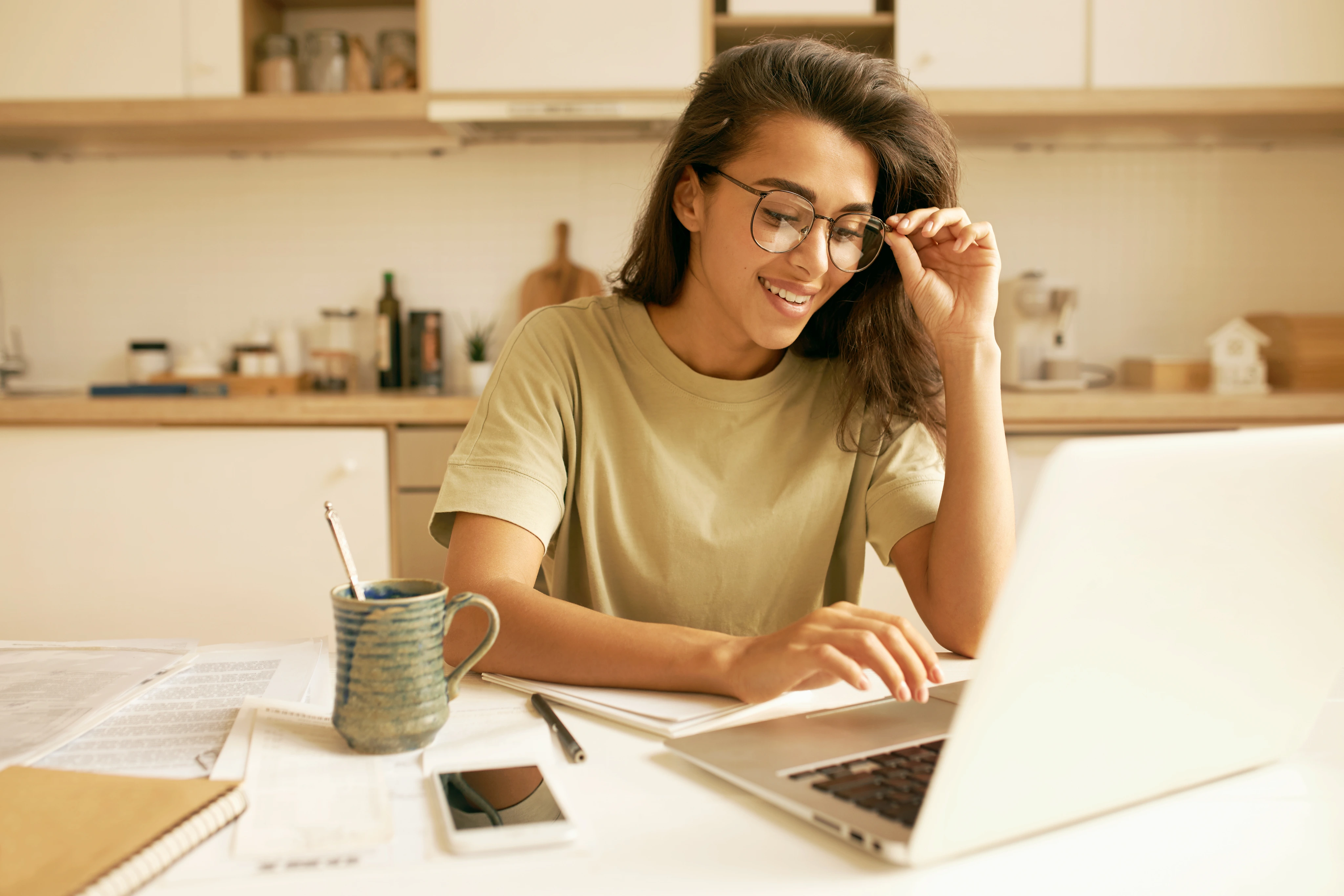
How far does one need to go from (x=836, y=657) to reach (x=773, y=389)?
2.08 feet

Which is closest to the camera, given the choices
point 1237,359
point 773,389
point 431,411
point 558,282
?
point 773,389

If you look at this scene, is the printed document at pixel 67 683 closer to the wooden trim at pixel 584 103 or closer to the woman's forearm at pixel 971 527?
the woman's forearm at pixel 971 527

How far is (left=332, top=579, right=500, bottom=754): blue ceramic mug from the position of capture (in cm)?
68

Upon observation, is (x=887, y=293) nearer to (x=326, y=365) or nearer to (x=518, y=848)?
(x=518, y=848)

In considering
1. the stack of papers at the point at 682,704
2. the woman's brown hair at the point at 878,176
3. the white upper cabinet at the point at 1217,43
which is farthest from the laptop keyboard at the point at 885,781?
the white upper cabinet at the point at 1217,43

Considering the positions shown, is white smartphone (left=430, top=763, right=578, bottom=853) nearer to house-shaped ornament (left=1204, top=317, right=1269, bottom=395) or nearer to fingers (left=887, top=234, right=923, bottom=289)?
fingers (left=887, top=234, right=923, bottom=289)

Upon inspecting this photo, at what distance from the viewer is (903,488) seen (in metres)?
1.26

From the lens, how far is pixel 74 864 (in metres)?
0.51

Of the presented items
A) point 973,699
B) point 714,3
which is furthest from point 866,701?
point 714,3

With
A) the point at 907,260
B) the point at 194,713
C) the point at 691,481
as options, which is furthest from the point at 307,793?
the point at 907,260

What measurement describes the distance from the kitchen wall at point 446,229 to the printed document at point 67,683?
212 centimetres

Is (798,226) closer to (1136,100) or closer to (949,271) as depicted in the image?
(949,271)

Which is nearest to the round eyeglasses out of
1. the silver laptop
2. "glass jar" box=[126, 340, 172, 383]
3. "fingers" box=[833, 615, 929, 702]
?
"fingers" box=[833, 615, 929, 702]

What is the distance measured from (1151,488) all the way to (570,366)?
0.86 metres
